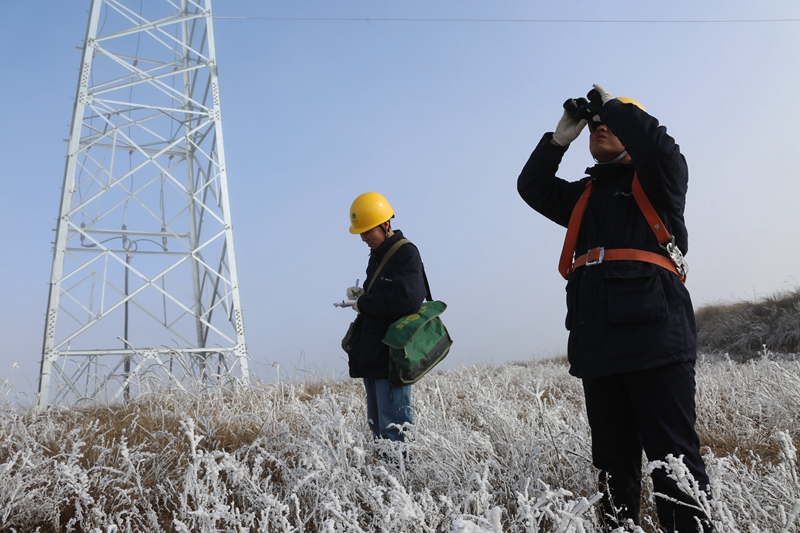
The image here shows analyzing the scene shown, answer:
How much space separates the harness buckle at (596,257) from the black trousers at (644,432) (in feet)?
1.58

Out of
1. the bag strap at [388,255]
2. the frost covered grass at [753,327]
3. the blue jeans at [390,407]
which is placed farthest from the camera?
the frost covered grass at [753,327]

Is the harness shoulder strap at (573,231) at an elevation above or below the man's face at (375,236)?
below

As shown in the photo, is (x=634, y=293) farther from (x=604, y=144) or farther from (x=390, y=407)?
(x=390, y=407)

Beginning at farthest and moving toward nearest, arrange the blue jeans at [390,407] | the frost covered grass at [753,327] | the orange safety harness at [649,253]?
the frost covered grass at [753,327], the blue jeans at [390,407], the orange safety harness at [649,253]

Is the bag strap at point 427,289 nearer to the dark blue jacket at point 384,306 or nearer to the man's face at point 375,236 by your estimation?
the dark blue jacket at point 384,306

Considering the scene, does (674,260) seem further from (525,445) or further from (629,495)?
(525,445)

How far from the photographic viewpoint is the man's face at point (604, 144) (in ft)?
8.04

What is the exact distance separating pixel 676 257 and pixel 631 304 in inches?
12.9

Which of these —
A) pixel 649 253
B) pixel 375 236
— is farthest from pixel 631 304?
pixel 375 236

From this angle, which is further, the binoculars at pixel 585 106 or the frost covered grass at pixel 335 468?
the binoculars at pixel 585 106

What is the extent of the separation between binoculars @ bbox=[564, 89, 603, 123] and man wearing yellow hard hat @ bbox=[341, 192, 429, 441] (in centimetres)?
149

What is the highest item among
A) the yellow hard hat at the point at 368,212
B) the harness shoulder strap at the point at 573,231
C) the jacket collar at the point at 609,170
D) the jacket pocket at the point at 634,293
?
the yellow hard hat at the point at 368,212

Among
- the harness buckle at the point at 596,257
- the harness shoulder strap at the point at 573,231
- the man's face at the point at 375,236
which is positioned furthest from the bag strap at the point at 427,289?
the harness buckle at the point at 596,257

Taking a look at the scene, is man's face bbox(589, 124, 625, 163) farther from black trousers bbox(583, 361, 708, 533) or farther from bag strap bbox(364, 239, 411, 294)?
bag strap bbox(364, 239, 411, 294)
